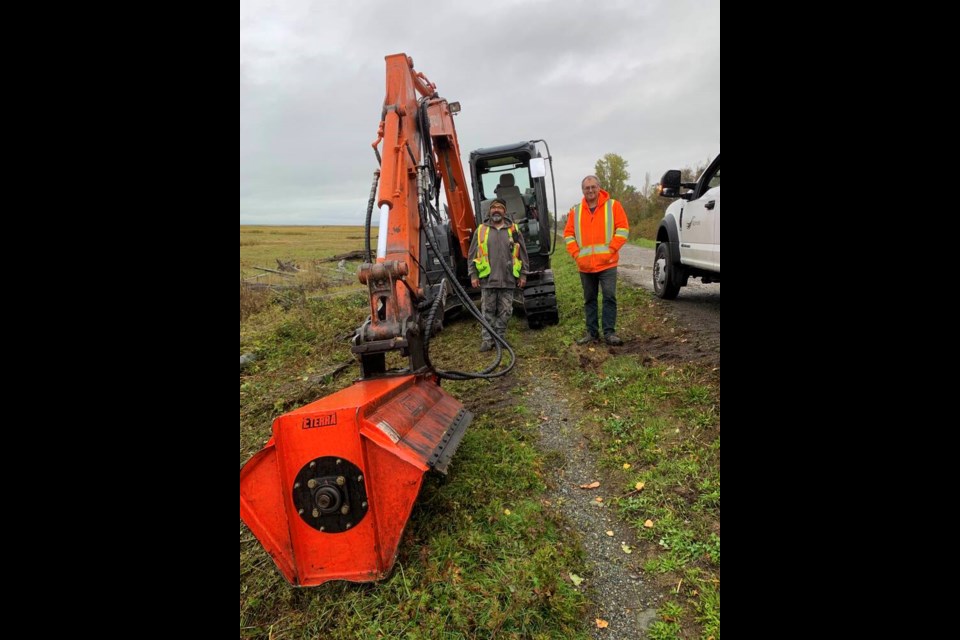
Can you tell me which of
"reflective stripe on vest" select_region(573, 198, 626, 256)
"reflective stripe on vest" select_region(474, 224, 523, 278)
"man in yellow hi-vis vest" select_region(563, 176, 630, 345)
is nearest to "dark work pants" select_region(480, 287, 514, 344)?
"reflective stripe on vest" select_region(474, 224, 523, 278)

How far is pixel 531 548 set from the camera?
105 inches

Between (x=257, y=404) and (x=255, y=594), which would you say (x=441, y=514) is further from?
(x=257, y=404)

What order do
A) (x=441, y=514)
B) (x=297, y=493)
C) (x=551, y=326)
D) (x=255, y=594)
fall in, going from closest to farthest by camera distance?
(x=297, y=493) < (x=255, y=594) < (x=441, y=514) < (x=551, y=326)

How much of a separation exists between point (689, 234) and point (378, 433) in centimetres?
555

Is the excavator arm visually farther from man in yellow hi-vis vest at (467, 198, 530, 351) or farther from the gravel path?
man in yellow hi-vis vest at (467, 198, 530, 351)

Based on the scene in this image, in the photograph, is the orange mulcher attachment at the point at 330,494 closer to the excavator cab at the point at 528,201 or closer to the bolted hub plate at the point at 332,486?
the bolted hub plate at the point at 332,486

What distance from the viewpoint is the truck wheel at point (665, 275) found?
743 cm

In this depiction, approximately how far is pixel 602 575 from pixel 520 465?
3.59 ft

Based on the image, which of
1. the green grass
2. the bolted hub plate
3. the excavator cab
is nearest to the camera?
the green grass

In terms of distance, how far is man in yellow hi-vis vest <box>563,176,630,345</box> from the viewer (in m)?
5.68

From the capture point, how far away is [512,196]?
8.88 meters

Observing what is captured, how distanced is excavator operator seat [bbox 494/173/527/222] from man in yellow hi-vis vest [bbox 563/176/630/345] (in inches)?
116
